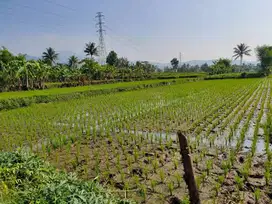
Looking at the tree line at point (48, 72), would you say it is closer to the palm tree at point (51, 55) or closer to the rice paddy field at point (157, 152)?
the palm tree at point (51, 55)

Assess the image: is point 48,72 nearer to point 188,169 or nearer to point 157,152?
point 157,152

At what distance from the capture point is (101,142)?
739cm

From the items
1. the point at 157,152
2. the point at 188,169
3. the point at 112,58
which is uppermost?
the point at 112,58

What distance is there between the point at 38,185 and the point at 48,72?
3047cm

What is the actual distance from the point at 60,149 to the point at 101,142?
125 centimetres

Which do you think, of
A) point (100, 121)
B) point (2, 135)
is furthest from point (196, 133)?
point (2, 135)

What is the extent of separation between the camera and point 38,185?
10.3 feet

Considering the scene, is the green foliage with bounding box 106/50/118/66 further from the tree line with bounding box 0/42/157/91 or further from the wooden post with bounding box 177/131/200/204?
the wooden post with bounding box 177/131/200/204

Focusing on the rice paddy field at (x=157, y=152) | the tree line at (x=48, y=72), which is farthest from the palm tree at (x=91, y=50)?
the rice paddy field at (x=157, y=152)

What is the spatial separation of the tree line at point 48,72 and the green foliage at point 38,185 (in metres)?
24.3

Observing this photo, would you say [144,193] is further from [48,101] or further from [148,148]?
[48,101]

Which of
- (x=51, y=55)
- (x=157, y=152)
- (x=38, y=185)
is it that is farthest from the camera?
(x=51, y=55)

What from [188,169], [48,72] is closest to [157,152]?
[188,169]

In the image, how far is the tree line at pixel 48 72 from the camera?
2716 cm
